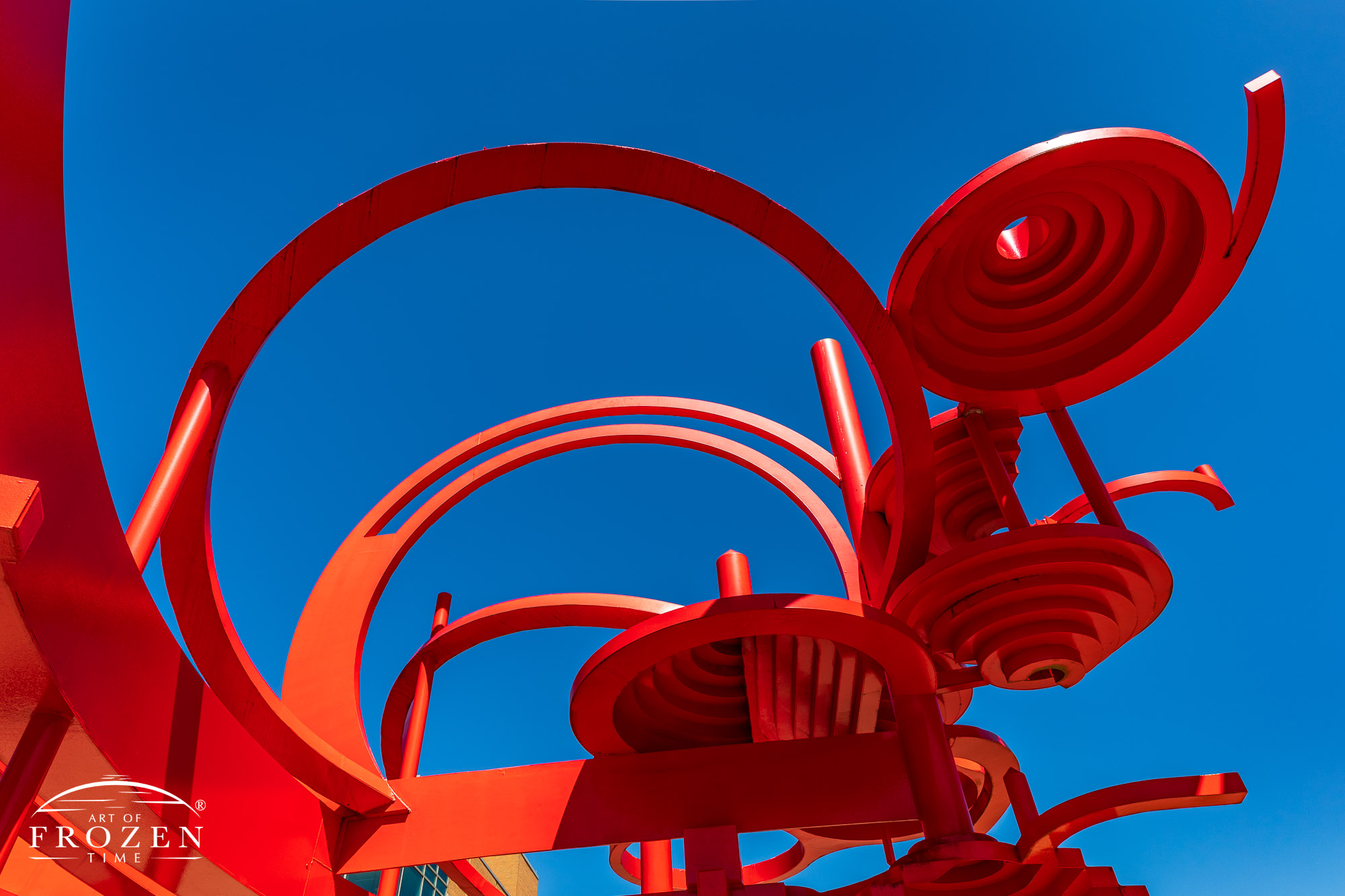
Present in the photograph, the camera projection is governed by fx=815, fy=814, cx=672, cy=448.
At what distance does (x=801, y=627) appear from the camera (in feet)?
29.1

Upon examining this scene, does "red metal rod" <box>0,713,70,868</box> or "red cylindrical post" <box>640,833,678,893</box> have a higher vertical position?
"red cylindrical post" <box>640,833,678,893</box>

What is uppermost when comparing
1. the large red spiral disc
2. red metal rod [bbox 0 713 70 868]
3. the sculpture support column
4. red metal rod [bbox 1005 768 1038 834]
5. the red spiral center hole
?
the red spiral center hole

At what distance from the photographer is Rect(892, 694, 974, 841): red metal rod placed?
9.17 m

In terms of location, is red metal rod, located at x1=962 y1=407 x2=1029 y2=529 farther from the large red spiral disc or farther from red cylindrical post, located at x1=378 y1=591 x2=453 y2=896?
red cylindrical post, located at x1=378 y1=591 x2=453 y2=896

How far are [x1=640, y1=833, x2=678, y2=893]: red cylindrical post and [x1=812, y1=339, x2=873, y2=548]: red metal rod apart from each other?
6.99 m

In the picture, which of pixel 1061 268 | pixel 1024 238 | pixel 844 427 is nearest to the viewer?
pixel 1061 268

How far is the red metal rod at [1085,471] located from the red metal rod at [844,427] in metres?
2.93

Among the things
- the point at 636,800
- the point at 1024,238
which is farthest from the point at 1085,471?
the point at 636,800

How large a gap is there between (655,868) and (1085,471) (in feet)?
33.7

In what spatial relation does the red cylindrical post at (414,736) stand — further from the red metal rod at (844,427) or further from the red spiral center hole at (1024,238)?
the red spiral center hole at (1024,238)

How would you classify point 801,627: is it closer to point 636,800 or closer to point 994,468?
point 636,800

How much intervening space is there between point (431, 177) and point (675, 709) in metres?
7.42

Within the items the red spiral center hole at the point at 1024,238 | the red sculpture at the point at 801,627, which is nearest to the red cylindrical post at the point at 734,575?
the red sculpture at the point at 801,627

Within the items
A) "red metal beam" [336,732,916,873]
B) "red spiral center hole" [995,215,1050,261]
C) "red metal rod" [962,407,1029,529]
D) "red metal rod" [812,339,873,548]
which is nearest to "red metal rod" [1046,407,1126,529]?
"red metal rod" [962,407,1029,529]
